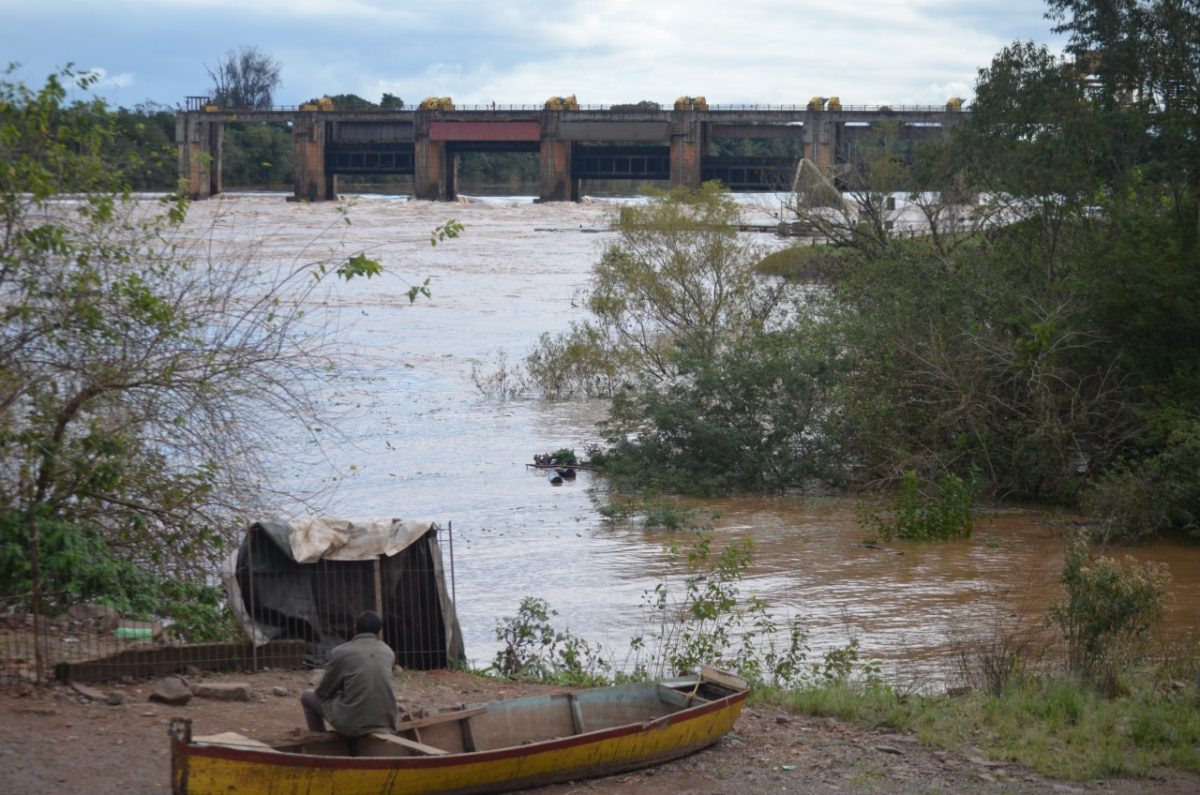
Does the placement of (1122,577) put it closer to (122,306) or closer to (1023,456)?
(122,306)

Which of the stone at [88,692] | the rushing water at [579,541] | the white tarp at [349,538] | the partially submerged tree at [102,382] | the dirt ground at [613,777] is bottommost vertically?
the rushing water at [579,541]

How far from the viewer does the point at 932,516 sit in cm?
1861

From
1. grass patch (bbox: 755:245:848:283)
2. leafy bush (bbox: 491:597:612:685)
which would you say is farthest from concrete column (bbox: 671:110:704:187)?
leafy bush (bbox: 491:597:612:685)

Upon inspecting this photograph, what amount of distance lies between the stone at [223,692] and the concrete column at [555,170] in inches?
3401

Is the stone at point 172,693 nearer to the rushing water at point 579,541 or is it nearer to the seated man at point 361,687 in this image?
the seated man at point 361,687

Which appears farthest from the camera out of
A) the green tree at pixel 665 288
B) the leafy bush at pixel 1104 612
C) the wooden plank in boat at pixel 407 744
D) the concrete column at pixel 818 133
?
the concrete column at pixel 818 133

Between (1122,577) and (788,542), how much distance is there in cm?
893

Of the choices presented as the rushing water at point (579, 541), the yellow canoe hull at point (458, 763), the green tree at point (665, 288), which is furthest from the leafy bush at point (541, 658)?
the green tree at point (665, 288)

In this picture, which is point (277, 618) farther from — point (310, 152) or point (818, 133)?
point (310, 152)

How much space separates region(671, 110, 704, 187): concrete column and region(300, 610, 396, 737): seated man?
82.1 metres

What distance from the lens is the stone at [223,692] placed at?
9.23 m

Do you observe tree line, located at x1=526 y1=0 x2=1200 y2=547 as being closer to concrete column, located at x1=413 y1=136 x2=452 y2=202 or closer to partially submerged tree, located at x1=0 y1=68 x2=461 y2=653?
partially submerged tree, located at x1=0 y1=68 x2=461 y2=653

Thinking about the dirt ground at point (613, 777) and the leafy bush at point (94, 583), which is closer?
the dirt ground at point (613, 777)

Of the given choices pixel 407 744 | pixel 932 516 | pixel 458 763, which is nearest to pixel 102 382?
pixel 407 744
